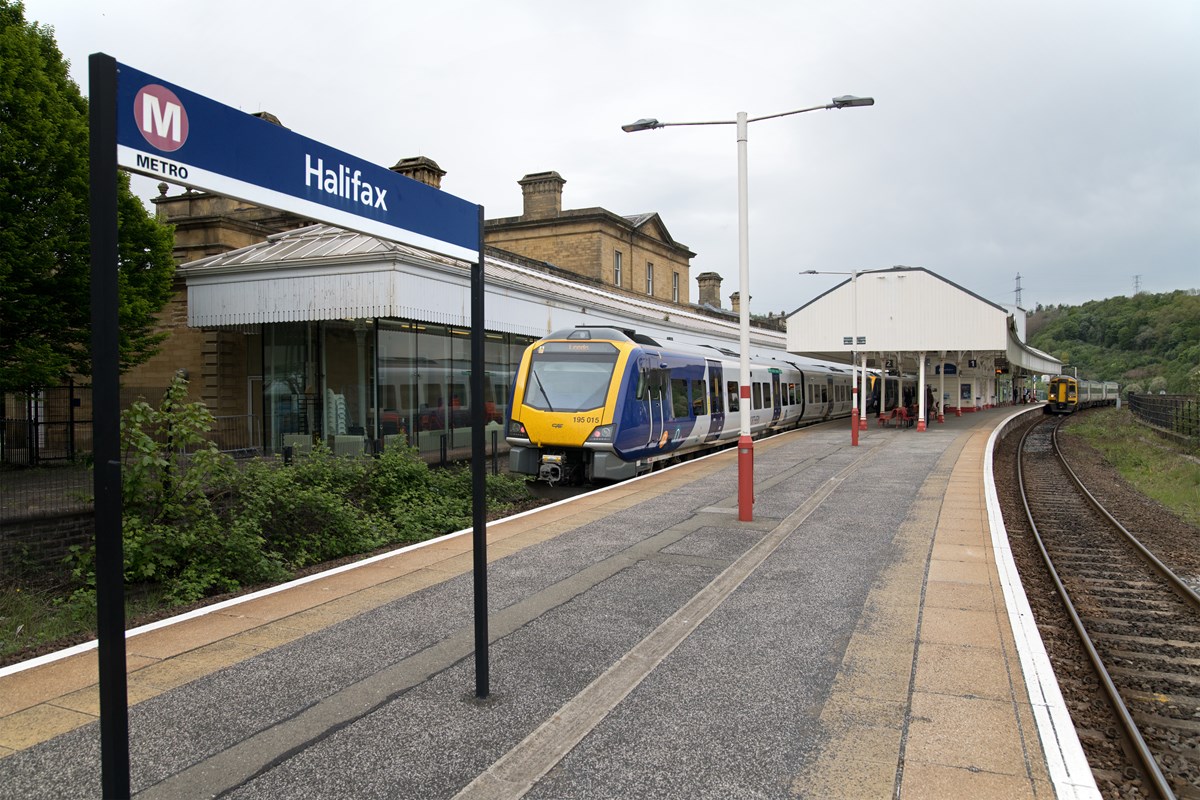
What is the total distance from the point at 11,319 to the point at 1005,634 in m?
17.8

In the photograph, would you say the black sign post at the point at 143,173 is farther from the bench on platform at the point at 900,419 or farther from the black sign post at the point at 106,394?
the bench on platform at the point at 900,419

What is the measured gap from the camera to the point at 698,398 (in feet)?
63.8

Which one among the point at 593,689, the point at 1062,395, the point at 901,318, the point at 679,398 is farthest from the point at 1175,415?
the point at 593,689

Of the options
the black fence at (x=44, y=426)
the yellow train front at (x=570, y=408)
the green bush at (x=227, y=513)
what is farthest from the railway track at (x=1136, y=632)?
the black fence at (x=44, y=426)

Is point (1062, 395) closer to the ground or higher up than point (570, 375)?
closer to the ground

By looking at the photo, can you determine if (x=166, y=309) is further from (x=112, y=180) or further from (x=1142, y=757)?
(x=1142, y=757)

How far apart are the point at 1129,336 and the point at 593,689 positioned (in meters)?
Result: 131

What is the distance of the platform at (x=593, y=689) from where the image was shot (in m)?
3.89

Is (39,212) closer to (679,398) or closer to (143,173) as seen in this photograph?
(679,398)

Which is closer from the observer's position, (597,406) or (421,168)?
(597,406)

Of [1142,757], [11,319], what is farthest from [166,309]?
[1142,757]

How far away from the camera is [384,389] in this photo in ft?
62.1

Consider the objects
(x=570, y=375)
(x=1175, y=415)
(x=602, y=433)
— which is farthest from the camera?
(x=1175, y=415)

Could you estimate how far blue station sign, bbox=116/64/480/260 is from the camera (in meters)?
2.83
